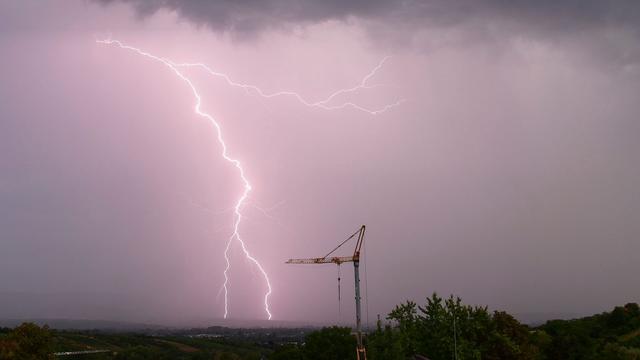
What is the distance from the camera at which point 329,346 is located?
215 feet

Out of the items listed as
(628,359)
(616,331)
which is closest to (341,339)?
(628,359)

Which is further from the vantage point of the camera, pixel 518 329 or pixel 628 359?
pixel 518 329

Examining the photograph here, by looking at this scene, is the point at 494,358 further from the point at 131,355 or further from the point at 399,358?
the point at 131,355

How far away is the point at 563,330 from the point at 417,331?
2856 centimetres

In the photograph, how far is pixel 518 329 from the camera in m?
60.0

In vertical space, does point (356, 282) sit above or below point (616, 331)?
above

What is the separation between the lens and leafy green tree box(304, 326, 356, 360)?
2539 inches

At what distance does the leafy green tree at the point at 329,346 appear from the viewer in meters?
64.5

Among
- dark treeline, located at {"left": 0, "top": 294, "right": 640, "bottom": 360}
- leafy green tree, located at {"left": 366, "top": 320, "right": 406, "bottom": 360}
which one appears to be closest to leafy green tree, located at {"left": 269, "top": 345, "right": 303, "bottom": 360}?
dark treeline, located at {"left": 0, "top": 294, "right": 640, "bottom": 360}

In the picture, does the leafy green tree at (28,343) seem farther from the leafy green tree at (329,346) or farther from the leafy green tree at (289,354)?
the leafy green tree at (329,346)

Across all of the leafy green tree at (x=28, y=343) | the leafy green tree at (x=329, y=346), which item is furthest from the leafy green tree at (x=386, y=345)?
the leafy green tree at (x=28, y=343)

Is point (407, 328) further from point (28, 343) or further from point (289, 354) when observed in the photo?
point (28, 343)

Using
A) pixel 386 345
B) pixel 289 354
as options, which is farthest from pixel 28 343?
pixel 386 345

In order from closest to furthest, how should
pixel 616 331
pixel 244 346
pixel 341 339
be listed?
pixel 341 339 → pixel 616 331 → pixel 244 346
